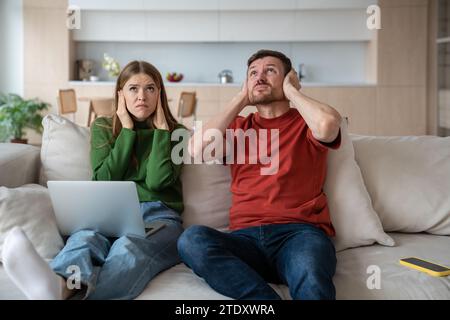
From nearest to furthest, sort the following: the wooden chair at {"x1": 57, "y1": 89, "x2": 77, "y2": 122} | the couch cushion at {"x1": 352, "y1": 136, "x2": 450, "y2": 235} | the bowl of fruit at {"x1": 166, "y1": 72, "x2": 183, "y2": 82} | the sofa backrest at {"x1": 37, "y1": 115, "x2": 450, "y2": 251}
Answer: the sofa backrest at {"x1": 37, "y1": 115, "x2": 450, "y2": 251}
the couch cushion at {"x1": 352, "y1": 136, "x2": 450, "y2": 235}
the wooden chair at {"x1": 57, "y1": 89, "x2": 77, "y2": 122}
the bowl of fruit at {"x1": 166, "y1": 72, "x2": 183, "y2": 82}

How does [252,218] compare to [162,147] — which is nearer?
[252,218]

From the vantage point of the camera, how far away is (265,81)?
2.20m

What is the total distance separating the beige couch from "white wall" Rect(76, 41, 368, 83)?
16.8 ft

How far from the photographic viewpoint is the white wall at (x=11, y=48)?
23.4 feet

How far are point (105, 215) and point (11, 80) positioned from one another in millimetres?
5882

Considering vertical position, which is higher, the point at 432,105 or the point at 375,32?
the point at 375,32

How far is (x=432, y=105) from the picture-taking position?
6.82 metres

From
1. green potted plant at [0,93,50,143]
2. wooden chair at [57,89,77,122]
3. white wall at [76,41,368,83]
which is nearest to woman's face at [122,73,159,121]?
wooden chair at [57,89,77,122]

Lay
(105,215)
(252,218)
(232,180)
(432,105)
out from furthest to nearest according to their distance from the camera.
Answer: (432,105)
(232,180)
(252,218)
(105,215)

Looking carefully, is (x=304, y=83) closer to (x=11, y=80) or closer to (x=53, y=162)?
(x=11, y=80)

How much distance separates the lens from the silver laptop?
71.4 inches
